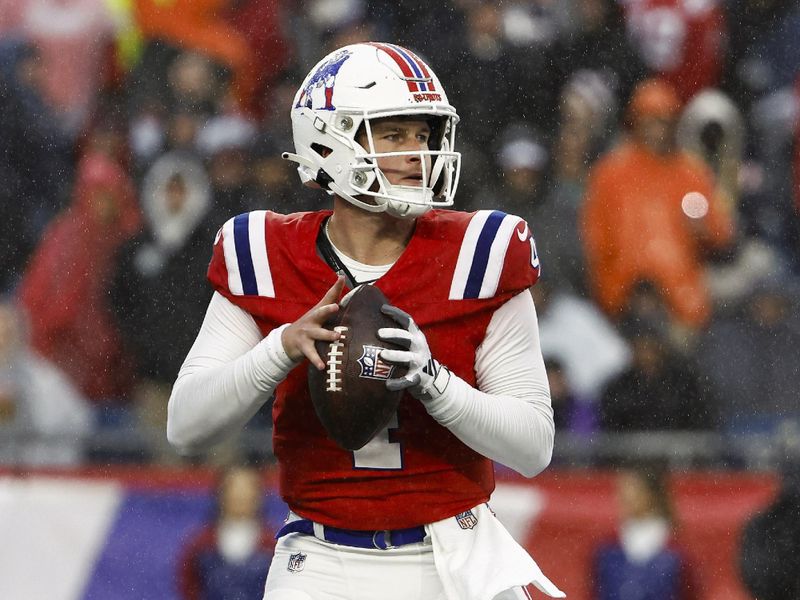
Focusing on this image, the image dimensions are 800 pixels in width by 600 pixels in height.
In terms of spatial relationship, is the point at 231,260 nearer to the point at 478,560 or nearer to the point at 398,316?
the point at 398,316

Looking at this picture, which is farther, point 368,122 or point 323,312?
point 368,122

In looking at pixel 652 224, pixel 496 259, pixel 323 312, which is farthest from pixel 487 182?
pixel 323 312

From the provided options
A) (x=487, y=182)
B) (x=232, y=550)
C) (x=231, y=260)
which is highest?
(x=231, y=260)

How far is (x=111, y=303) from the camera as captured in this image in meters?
4.62

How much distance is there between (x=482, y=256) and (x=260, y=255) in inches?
14.3

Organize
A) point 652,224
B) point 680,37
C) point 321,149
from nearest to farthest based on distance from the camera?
point 321,149 → point 652,224 → point 680,37

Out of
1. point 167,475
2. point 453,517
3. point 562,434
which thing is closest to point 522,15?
point 562,434


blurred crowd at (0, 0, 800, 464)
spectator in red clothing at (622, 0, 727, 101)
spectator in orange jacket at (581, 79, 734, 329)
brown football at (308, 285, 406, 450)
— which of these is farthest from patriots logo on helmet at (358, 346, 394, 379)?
spectator in red clothing at (622, 0, 727, 101)

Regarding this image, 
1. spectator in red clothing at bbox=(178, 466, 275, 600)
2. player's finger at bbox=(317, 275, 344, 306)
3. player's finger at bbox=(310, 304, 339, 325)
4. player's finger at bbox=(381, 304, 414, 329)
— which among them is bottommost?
spectator in red clothing at bbox=(178, 466, 275, 600)

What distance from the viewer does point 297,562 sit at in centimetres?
212

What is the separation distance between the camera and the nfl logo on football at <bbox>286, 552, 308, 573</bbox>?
2113mm

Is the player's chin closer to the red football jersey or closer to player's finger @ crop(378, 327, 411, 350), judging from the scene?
the red football jersey

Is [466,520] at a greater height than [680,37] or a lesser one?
lesser

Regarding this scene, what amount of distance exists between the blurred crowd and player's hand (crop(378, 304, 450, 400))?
2.32 metres
